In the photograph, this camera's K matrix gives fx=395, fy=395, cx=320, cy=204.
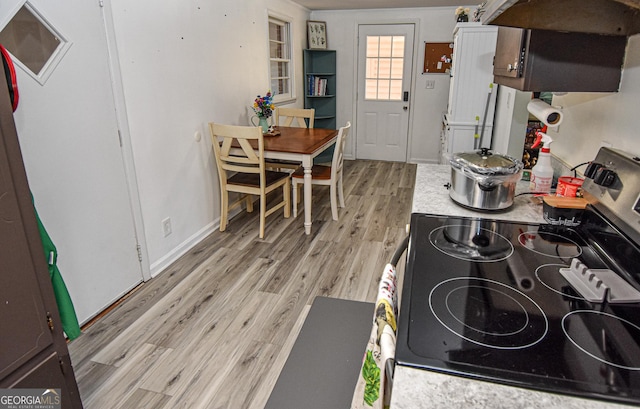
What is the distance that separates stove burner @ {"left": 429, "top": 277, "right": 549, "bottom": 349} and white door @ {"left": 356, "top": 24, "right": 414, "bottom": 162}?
16.9ft

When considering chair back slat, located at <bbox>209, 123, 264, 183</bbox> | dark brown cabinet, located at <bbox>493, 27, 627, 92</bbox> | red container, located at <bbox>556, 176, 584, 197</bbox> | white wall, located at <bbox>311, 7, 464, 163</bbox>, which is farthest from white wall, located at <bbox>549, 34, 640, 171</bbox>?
white wall, located at <bbox>311, 7, 464, 163</bbox>

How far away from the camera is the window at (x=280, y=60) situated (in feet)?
15.8

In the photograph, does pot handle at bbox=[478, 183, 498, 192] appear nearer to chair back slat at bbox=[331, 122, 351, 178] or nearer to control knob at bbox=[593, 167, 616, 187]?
control knob at bbox=[593, 167, 616, 187]

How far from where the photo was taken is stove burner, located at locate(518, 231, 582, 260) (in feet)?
4.01

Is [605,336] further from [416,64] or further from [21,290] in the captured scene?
[416,64]

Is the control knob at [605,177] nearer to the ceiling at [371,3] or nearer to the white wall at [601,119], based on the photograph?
the white wall at [601,119]

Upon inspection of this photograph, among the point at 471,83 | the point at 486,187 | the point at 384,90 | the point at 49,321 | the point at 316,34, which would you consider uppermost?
the point at 316,34

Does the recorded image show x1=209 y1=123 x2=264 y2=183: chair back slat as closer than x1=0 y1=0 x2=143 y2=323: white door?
No

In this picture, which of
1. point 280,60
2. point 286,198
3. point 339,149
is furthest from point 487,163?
point 280,60

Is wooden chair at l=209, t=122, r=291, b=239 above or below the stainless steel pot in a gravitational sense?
below

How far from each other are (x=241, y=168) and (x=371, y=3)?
316 cm

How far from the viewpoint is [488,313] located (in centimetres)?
92

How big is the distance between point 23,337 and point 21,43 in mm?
1354

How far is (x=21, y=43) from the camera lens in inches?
70.7
